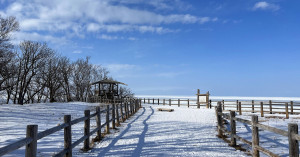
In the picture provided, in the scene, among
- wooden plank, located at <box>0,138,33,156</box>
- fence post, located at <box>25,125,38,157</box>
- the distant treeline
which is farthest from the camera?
the distant treeline

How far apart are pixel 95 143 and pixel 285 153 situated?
20.4 feet

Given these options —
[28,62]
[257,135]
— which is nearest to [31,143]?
[257,135]

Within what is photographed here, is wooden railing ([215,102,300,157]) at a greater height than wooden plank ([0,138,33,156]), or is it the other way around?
wooden plank ([0,138,33,156])

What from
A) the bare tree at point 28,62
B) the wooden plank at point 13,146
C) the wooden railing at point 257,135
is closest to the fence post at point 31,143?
the wooden plank at point 13,146

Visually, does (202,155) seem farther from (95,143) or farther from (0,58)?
(0,58)

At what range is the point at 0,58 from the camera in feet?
72.8

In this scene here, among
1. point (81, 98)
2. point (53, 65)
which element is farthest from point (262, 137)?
point (81, 98)

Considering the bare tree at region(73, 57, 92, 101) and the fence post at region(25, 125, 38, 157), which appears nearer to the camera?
the fence post at region(25, 125, 38, 157)

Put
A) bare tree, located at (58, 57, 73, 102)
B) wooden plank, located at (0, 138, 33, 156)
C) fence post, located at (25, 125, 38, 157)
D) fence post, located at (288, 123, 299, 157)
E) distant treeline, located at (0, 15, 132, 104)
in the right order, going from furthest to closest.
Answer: bare tree, located at (58, 57, 73, 102), distant treeline, located at (0, 15, 132, 104), fence post, located at (288, 123, 299, 157), fence post, located at (25, 125, 38, 157), wooden plank, located at (0, 138, 33, 156)

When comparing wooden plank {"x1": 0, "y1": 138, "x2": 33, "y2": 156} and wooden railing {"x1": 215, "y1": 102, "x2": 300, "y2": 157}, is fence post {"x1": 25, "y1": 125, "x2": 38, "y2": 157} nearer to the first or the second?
wooden plank {"x1": 0, "y1": 138, "x2": 33, "y2": 156}

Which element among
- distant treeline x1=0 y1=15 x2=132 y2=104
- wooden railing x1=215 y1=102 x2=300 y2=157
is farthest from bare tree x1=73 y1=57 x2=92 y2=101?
wooden railing x1=215 y1=102 x2=300 y2=157

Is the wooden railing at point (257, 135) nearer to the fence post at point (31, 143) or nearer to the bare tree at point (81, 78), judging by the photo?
the fence post at point (31, 143)

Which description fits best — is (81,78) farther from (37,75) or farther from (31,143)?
(31,143)

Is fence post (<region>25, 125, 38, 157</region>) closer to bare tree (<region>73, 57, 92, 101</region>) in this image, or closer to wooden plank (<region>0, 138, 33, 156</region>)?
wooden plank (<region>0, 138, 33, 156</region>)
